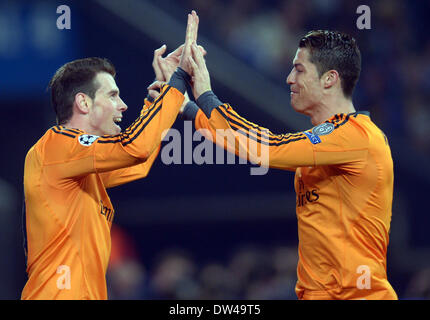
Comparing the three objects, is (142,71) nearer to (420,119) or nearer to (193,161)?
(193,161)

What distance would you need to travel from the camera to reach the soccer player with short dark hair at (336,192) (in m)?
3.81

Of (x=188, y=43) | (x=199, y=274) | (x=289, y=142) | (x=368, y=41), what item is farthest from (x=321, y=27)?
(x=289, y=142)

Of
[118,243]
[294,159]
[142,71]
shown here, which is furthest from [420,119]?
[294,159]

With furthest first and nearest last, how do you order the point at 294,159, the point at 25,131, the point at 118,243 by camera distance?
the point at 25,131 → the point at 118,243 → the point at 294,159

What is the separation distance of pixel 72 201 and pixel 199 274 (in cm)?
382

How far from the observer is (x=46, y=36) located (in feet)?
27.9

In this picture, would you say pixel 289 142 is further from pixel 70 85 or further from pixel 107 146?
pixel 70 85

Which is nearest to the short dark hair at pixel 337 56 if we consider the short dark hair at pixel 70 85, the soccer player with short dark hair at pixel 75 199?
the soccer player with short dark hair at pixel 75 199

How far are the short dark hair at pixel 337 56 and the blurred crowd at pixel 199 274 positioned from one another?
278cm

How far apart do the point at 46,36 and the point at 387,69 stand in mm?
4506

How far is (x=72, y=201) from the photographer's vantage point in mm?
3871

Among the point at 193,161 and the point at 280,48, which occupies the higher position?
the point at 280,48

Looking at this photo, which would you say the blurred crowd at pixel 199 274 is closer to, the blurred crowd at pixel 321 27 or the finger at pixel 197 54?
the blurred crowd at pixel 321 27

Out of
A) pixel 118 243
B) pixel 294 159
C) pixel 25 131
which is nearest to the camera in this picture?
pixel 294 159
